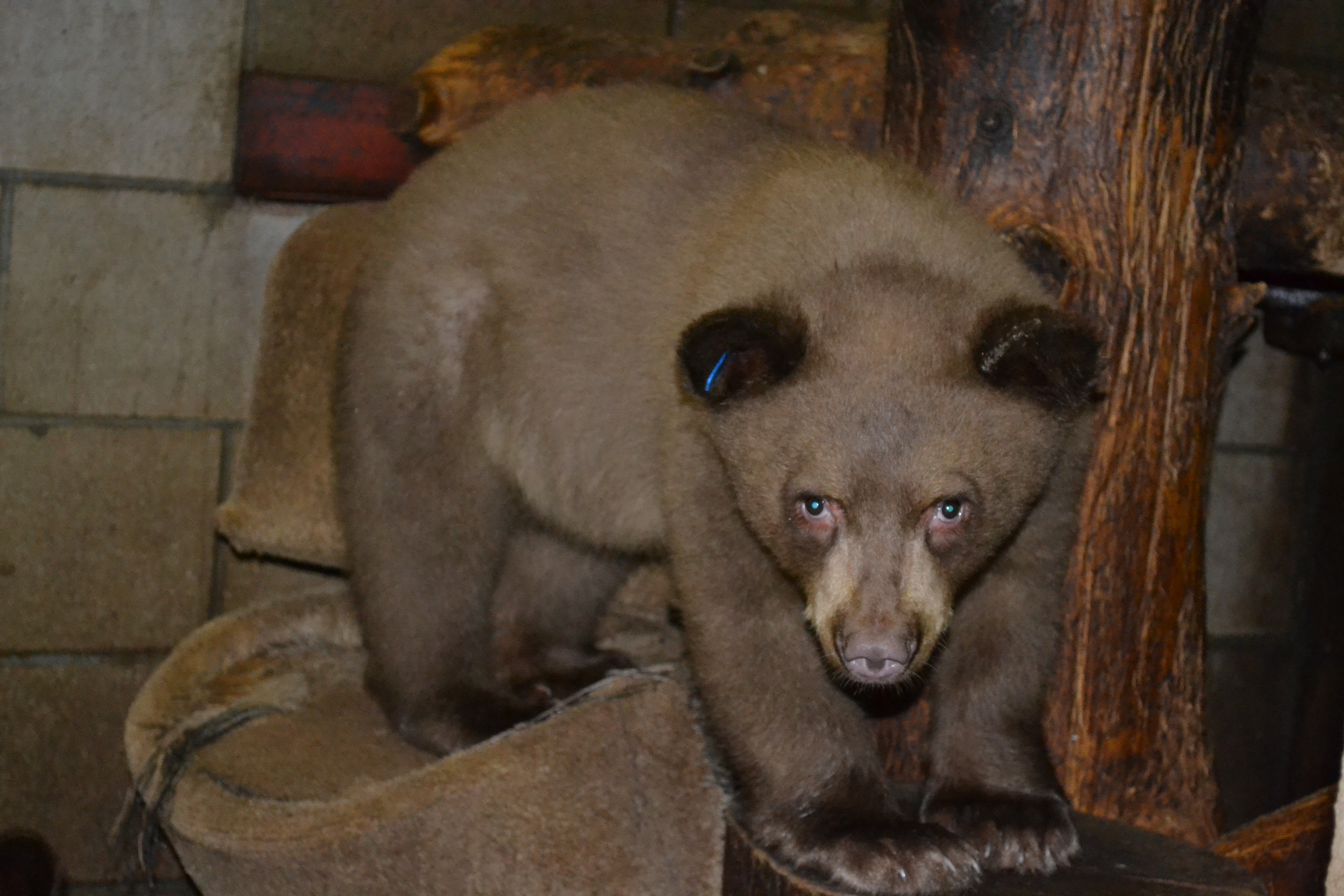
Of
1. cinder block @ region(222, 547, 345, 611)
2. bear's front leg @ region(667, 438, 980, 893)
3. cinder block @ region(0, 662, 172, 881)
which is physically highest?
bear's front leg @ region(667, 438, 980, 893)

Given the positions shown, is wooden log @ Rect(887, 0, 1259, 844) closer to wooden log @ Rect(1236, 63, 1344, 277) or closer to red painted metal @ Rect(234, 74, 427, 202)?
wooden log @ Rect(1236, 63, 1344, 277)

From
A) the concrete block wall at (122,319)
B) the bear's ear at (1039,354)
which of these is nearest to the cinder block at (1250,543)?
the concrete block wall at (122,319)

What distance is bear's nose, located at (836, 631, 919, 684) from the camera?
9.25 ft

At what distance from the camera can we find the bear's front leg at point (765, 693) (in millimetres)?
3209

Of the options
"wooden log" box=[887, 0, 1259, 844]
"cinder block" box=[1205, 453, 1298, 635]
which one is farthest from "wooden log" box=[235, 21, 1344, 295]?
"cinder block" box=[1205, 453, 1298, 635]

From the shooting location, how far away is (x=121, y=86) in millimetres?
4789

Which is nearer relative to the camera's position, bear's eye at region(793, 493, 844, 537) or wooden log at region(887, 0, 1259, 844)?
bear's eye at region(793, 493, 844, 537)

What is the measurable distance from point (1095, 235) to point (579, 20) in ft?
6.94

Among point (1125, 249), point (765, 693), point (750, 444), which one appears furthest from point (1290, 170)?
point (765, 693)

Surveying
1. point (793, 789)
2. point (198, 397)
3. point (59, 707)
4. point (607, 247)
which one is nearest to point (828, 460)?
point (793, 789)

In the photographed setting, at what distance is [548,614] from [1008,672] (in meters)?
1.79

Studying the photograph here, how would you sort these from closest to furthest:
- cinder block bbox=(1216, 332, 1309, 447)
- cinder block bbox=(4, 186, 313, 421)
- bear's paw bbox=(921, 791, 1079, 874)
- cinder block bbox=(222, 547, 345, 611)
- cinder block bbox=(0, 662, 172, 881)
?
bear's paw bbox=(921, 791, 1079, 874), cinder block bbox=(4, 186, 313, 421), cinder block bbox=(0, 662, 172, 881), cinder block bbox=(222, 547, 345, 611), cinder block bbox=(1216, 332, 1309, 447)

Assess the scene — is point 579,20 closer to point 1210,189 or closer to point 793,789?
point 1210,189

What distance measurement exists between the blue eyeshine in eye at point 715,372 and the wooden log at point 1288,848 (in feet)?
5.87
